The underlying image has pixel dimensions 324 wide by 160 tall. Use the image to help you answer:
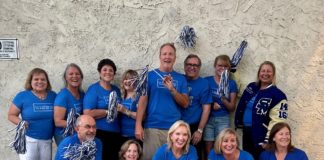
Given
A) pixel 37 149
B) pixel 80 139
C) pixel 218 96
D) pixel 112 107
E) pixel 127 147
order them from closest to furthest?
pixel 80 139 → pixel 127 147 → pixel 112 107 → pixel 37 149 → pixel 218 96

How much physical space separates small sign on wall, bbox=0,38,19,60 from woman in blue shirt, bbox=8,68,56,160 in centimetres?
81

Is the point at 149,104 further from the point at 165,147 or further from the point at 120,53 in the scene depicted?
the point at 120,53

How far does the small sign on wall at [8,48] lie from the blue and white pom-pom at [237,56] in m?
2.54

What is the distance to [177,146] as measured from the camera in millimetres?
3859

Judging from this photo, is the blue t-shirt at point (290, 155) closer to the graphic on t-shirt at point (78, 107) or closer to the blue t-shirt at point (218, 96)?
the blue t-shirt at point (218, 96)

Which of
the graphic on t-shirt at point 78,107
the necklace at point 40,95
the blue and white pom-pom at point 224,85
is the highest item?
the blue and white pom-pom at point 224,85

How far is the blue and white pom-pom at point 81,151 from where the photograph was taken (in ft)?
12.2

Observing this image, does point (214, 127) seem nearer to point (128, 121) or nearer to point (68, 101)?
point (128, 121)

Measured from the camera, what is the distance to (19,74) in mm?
4988

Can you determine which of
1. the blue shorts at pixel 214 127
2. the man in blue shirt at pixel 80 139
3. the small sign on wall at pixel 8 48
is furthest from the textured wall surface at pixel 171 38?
the man in blue shirt at pixel 80 139

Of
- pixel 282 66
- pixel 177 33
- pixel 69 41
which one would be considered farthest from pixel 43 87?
pixel 282 66

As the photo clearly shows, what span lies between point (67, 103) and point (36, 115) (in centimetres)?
33

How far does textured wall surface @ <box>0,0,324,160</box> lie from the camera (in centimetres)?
472

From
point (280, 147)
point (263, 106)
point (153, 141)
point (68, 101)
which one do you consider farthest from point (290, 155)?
point (68, 101)
